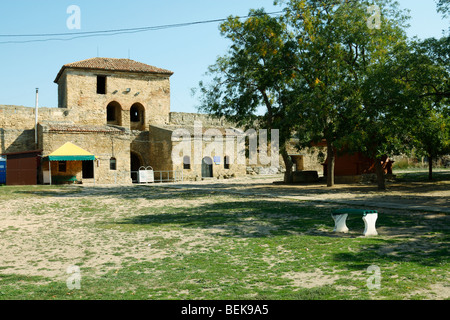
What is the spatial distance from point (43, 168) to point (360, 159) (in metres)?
21.6

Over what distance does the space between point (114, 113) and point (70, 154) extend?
39.1 feet

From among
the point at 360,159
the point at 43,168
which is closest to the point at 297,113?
the point at 360,159

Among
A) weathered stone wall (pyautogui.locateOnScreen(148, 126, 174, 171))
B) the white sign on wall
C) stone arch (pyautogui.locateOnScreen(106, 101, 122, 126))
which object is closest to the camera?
the white sign on wall

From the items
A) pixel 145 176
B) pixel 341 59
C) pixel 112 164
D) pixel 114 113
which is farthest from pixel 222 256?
pixel 114 113

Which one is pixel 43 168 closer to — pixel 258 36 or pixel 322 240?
pixel 258 36

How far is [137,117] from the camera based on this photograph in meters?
41.0

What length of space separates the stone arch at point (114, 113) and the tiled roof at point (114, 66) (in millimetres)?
3343

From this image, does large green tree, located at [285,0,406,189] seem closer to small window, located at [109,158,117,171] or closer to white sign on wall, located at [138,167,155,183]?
white sign on wall, located at [138,167,155,183]

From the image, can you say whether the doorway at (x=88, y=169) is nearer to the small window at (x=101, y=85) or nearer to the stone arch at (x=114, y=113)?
the stone arch at (x=114, y=113)

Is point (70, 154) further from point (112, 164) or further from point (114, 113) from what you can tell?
point (114, 113)

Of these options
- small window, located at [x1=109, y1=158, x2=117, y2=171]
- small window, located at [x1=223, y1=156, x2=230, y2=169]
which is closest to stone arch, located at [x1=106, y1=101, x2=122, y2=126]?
small window, located at [x1=109, y1=158, x2=117, y2=171]

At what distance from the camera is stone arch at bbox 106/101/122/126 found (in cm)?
3912

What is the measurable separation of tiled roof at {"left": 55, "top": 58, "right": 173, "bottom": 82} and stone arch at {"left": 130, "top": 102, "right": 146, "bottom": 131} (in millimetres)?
3330

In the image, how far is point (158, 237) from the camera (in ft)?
30.6
